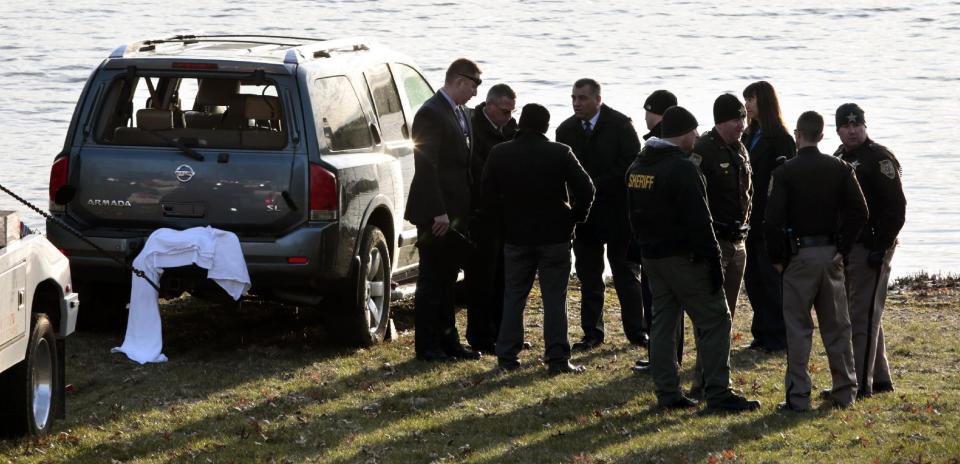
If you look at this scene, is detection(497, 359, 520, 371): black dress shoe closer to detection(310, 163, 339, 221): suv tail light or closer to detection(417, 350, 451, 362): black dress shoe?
detection(417, 350, 451, 362): black dress shoe

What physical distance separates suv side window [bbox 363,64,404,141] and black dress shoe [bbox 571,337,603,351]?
1973 millimetres

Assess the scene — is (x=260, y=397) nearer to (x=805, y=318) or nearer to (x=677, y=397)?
(x=677, y=397)

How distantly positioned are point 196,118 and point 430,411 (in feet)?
11.1

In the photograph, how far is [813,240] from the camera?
9.28 meters

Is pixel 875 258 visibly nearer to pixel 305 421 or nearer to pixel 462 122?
pixel 462 122

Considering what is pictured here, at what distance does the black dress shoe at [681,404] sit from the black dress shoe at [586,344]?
2.17 metres

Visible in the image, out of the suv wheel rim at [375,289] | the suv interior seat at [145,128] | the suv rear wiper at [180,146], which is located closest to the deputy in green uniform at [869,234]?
Result: the suv wheel rim at [375,289]

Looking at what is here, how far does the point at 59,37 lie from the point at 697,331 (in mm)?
35932

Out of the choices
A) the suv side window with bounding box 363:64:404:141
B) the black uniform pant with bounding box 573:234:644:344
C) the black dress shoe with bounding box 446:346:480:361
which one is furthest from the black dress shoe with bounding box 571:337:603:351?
the suv side window with bounding box 363:64:404:141

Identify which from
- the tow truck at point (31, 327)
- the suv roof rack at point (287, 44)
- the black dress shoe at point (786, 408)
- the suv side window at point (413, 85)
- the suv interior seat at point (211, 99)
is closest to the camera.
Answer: the tow truck at point (31, 327)

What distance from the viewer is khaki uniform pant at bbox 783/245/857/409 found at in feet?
30.6

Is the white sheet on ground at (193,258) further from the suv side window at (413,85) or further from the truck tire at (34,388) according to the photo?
the suv side window at (413,85)

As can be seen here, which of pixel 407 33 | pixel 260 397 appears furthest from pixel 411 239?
pixel 407 33

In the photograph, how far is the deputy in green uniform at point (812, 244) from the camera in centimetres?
919
